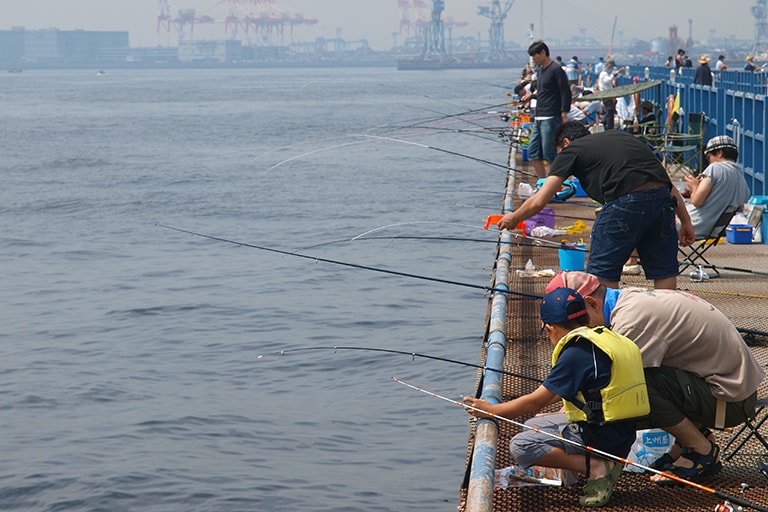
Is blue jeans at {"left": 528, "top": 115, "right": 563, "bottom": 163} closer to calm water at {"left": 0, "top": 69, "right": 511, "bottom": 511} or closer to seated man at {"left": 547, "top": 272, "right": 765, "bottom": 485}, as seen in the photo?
calm water at {"left": 0, "top": 69, "right": 511, "bottom": 511}

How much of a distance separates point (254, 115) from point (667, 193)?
4815cm

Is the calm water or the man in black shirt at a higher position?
the man in black shirt

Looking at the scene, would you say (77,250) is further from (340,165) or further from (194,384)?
(340,165)

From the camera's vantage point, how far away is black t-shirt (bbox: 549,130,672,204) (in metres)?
5.68

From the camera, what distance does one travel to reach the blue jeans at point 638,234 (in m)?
5.67

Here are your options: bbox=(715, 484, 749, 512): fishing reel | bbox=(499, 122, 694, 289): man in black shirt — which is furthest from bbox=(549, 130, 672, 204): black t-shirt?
bbox=(715, 484, 749, 512): fishing reel

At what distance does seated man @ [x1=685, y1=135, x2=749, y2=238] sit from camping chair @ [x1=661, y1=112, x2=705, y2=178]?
702 cm

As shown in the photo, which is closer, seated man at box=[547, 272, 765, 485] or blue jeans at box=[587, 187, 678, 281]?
seated man at box=[547, 272, 765, 485]

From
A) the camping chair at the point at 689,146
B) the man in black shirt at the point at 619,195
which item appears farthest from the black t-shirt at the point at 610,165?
the camping chair at the point at 689,146

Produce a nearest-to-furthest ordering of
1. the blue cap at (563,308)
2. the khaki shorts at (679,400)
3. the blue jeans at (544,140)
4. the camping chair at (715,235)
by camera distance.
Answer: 1. the blue cap at (563,308)
2. the khaki shorts at (679,400)
3. the camping chair at (715,235)
4. the blue jeans at (544,140)

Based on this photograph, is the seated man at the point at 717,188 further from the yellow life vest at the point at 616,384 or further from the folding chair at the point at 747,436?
the yellow life vest at the point at 616,384

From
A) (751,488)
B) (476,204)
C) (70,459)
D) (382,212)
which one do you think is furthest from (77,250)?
(751,488)

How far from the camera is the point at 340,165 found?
99.7 feet

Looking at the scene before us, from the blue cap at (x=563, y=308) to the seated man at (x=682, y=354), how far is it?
0.33 feet
